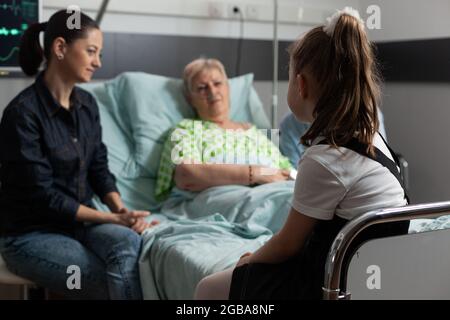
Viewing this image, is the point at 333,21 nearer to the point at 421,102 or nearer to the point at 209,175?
the point at 209,175

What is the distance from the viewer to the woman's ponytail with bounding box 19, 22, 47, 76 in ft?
7.18

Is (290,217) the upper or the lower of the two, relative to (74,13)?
lower

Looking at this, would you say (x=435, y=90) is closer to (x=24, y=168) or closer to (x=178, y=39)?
(x=178, y=39)

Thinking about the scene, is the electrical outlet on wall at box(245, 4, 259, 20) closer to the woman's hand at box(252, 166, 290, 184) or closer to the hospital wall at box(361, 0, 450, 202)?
the hospital wall at box(361, 0, 450, 202)

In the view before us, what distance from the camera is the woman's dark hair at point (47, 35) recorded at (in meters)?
2.14

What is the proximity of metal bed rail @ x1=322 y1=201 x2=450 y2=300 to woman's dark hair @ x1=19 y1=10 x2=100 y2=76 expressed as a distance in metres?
1.29

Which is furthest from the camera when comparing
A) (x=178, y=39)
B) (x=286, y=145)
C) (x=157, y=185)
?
(x=178, y=39)

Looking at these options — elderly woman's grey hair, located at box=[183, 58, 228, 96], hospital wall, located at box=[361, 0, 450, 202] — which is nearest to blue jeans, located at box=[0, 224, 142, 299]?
elderly woman's grey hair, located at box=[183, 58, 228, 96]

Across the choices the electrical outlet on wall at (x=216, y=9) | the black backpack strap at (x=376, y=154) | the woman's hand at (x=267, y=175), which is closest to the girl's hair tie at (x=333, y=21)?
the black backpack strap at (x=376, y=154)

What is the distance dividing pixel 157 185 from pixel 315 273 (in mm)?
1298

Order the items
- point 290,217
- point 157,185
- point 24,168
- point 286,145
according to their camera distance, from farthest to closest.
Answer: point 286,145
point 157,185
point 24,168
point 290,217

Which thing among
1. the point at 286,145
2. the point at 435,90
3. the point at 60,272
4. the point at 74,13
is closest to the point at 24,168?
the point at 60,272

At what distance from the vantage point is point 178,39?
3.15 metres

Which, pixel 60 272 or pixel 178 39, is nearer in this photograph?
pixel 60 272
